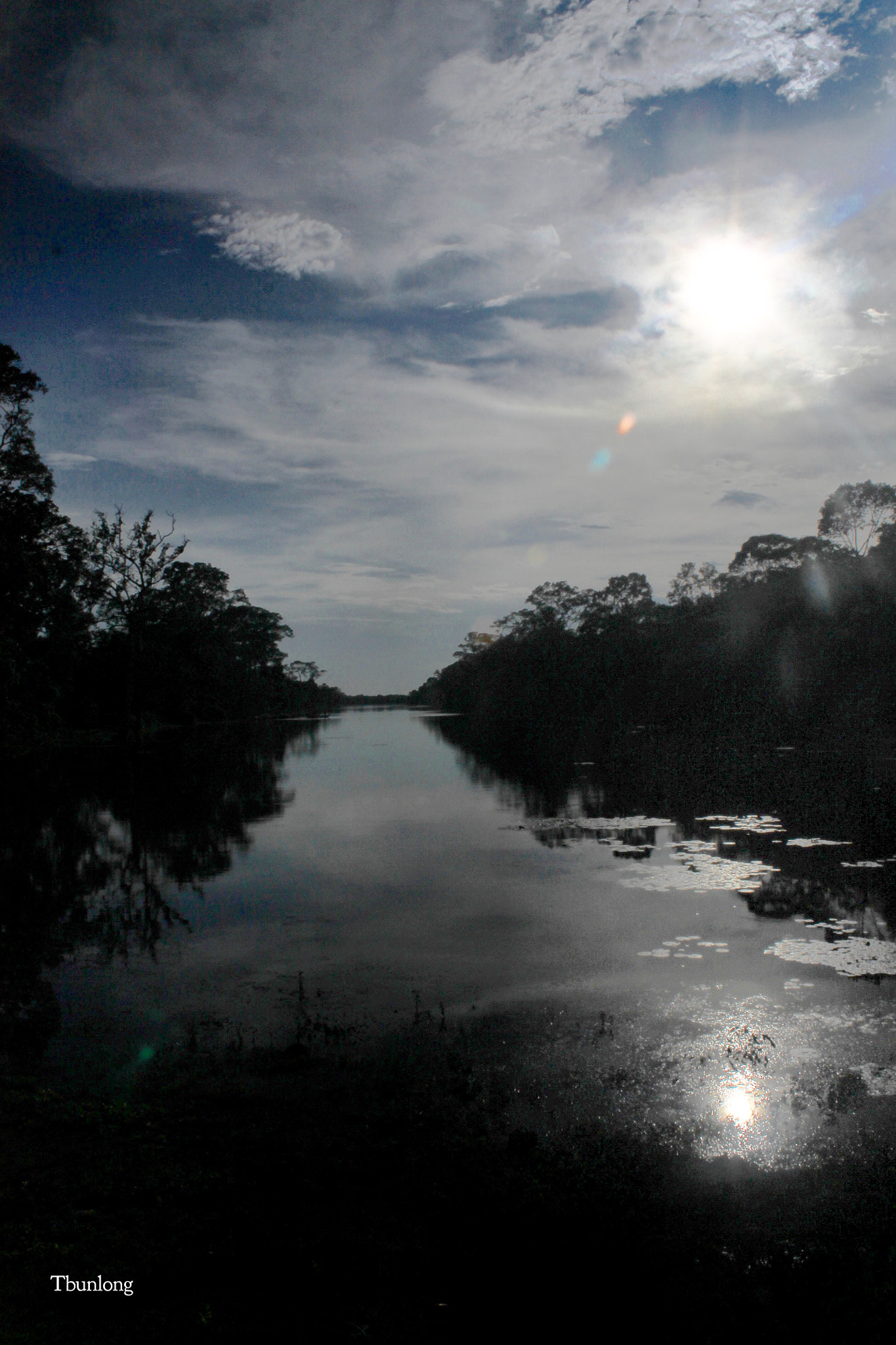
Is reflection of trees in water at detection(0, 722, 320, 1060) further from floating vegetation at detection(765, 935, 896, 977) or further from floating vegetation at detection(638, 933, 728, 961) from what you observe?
floating vegetation at detection(765, 935, 896, 977)

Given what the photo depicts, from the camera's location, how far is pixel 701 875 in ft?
44.5

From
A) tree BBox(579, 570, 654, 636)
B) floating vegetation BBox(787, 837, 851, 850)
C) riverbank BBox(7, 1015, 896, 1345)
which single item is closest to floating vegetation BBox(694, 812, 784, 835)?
floating vegetation BBox(787, 837, 851, 850)

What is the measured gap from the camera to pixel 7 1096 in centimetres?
589

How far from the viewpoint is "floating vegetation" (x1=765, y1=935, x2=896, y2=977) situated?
8808 mm

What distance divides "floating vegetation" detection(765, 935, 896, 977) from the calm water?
39 millimetres

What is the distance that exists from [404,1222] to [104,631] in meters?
73.9

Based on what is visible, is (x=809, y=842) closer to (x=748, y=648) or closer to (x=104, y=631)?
(x=748, y=648)

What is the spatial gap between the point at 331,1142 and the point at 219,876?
9.40 metres

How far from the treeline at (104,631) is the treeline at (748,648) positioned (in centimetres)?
2823

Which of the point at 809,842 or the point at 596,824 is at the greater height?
the point at 809,842

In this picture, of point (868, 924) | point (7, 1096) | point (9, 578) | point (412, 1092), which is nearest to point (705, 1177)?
point (412, 1092)

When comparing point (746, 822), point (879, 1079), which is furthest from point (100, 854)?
point (879, 1079)

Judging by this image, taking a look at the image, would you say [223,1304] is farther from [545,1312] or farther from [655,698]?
[655,698]

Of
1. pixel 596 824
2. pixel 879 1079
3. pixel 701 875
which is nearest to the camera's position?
pixel 879 1079
